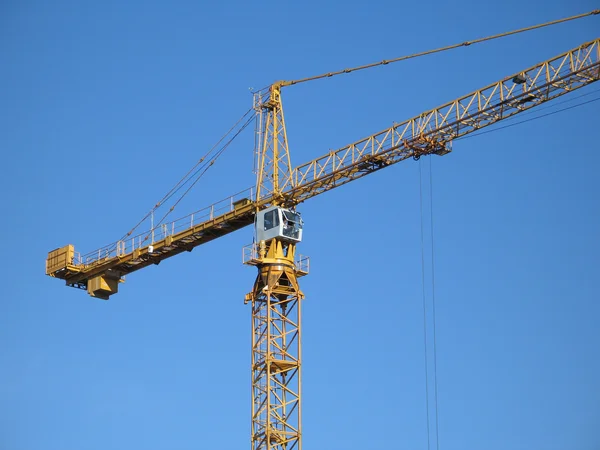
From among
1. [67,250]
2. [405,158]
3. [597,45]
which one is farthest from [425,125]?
[67,250]

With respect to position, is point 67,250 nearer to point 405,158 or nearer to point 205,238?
point 205,238

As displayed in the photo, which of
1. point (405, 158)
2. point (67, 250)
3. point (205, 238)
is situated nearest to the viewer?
point (405, 158)

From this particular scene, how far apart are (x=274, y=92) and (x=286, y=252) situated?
1214cm

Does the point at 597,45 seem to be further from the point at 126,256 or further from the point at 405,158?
the point at 126,256

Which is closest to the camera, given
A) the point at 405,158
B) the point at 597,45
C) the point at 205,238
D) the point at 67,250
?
the point at 597,45

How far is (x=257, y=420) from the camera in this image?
9719cm

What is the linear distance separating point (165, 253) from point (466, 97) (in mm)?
24220

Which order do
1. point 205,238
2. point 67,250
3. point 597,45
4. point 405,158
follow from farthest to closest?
1. point 67,250
2. point 205,238
3. point 405,158
4. point 597,45

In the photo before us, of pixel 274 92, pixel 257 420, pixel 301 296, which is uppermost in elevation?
pixel 274 92

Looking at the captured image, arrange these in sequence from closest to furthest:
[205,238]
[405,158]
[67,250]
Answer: [405,158]
[205,238]
[67,250]

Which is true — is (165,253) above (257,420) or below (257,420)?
above

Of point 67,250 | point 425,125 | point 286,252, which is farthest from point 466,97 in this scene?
point 67,250

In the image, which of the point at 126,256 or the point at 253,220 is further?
the point at 126,256

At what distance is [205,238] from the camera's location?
343 ft
